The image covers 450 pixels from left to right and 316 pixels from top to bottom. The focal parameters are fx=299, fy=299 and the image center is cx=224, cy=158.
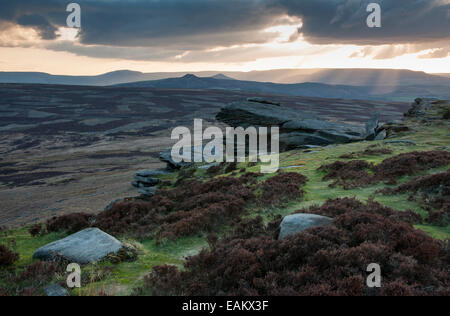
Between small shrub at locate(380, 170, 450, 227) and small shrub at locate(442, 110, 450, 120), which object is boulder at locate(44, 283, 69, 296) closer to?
small shrub at locate(380, 170, 450, 227)

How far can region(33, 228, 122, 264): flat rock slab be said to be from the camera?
939cm

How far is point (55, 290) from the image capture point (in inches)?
279

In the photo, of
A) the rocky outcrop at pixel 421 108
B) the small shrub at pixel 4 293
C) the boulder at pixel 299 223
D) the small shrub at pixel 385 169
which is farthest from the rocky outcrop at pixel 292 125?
the small shrub at pixel 4 293

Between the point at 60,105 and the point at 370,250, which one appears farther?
the point at 60,105

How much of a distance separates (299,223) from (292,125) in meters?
33.3

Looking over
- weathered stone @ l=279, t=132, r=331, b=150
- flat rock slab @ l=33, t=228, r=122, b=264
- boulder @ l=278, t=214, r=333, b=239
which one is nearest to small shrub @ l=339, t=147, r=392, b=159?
weathered stone @ l=279, t=132, r=331, b=150

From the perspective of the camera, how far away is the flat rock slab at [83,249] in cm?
939

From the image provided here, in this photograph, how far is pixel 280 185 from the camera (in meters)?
16.9

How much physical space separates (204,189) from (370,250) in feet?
42.6

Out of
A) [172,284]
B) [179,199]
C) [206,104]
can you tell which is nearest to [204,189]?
[179,199]

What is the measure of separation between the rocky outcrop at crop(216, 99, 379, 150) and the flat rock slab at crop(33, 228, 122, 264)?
32064 millimetres

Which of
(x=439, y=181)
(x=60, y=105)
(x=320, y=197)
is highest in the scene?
(x=60, y=105)

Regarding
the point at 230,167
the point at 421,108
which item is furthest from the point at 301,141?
the point at 421,108

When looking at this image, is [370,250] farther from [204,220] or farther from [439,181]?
[439,181]
